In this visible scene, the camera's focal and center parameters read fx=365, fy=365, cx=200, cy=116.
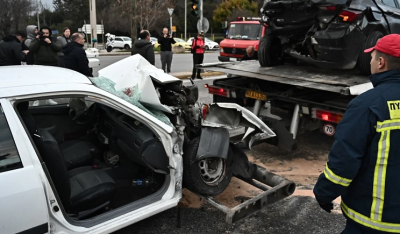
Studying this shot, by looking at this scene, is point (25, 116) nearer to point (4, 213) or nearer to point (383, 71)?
point (4, 213)

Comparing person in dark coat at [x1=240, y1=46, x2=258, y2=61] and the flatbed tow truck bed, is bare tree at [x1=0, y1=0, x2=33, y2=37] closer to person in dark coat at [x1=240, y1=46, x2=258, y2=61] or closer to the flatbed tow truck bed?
person in dark coat at [x1=240, y1=46, x2=258, y2=61]

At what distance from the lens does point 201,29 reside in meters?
13.0

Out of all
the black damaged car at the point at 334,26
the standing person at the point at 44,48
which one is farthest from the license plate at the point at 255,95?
the standing person at the point at 44,48

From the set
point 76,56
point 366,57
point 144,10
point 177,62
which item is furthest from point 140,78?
point 144,10

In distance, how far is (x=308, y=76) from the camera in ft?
17.2

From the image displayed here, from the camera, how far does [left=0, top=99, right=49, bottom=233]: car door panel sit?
2.24 metres

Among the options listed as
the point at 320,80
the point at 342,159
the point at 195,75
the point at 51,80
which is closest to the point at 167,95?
the point at 51,80

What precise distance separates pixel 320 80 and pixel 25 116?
3676mm

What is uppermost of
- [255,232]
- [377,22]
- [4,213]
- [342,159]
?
[377,22]

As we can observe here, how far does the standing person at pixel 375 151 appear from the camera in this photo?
187cm

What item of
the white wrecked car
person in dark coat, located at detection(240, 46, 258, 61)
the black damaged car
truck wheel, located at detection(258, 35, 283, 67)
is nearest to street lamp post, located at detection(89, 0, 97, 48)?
person in dark coat, located at detection(240, 46, 258, 61)

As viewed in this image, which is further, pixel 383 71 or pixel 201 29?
pixel 201 29

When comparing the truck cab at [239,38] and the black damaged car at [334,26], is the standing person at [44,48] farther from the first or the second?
the truck cab at [239,38]

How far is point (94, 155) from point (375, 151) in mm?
2775
